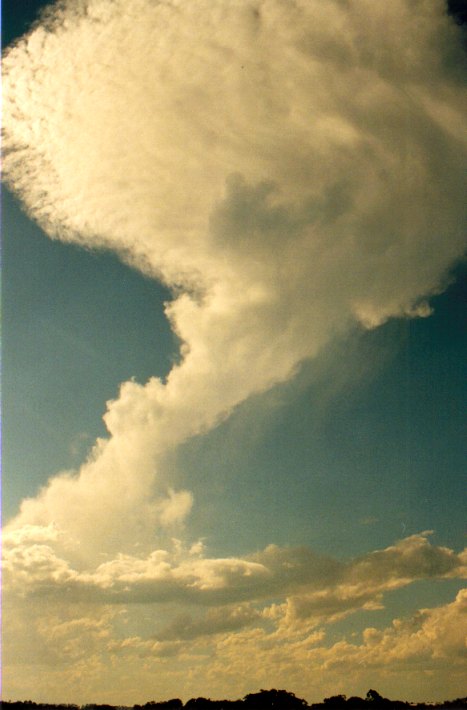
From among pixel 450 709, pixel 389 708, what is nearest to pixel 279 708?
pixel 389 708

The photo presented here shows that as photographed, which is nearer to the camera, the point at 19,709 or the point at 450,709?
the point at 450,709

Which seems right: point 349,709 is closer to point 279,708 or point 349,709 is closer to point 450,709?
point 279,708

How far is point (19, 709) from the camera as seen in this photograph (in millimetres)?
147500

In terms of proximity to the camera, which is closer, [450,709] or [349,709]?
[450,709]

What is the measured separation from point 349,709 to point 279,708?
17.4 m

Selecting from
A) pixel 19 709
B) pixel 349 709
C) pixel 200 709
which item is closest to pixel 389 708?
pixel 349 709

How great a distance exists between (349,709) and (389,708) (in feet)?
33.3

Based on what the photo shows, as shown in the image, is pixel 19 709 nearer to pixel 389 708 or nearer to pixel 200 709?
pixel 200 709

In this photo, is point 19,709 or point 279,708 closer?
point 19,709

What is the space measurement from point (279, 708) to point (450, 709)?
51.2 meters

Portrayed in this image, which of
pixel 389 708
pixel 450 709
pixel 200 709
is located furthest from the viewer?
pixel 200 709

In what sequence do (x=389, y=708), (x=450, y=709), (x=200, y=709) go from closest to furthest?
(x=450, y=709)
(x=389, y=708)
(x=200, y=709)

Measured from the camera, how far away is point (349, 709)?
153500 millimetres

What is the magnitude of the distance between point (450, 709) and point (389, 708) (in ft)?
86.5
